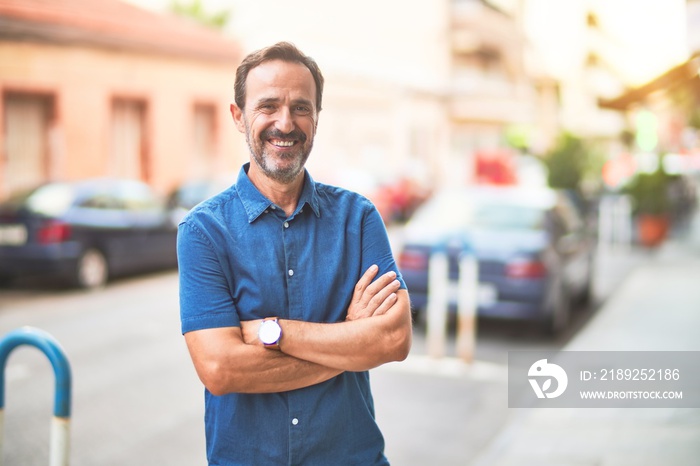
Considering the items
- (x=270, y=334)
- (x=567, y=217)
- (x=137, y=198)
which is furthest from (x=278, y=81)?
(x=137, y=198)

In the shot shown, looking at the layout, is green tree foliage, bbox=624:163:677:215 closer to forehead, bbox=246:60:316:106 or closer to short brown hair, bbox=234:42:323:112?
short brown hair, bbox=234:42:323:112

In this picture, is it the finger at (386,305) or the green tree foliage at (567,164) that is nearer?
the finger at (386,305)

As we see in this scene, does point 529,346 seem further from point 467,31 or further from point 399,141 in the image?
point 467,31

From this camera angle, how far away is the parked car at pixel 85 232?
11.3m

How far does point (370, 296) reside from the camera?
246cm

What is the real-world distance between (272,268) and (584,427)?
3990mm

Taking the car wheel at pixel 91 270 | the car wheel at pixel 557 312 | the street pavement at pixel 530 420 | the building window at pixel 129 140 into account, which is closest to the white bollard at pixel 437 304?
the street pavement at pixel 530 420

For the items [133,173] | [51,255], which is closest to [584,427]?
[51,255]

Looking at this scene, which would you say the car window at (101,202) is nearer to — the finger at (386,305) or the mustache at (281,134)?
the mustache at (281,134)

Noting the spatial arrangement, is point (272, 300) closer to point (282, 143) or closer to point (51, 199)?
point (282, 143)

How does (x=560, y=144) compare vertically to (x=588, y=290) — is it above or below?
above

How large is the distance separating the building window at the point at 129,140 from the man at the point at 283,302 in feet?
63.5

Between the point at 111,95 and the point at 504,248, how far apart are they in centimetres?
1464

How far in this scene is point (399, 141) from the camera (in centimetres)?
3809
